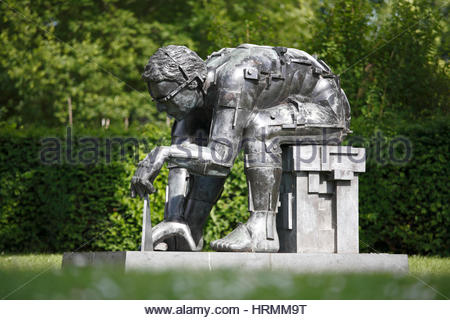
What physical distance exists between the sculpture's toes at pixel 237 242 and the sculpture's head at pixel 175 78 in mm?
1087

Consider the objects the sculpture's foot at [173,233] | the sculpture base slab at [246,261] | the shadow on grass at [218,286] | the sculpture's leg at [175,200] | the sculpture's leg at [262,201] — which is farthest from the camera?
the sculpture's leg at [175,200]

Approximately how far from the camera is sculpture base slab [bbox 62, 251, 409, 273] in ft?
13.3

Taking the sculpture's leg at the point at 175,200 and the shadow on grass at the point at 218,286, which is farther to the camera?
the sculpture's leg at the point at 175,200

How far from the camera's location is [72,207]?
28.3ft

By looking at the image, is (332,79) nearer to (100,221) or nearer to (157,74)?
(157,74)

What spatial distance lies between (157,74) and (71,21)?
36.1 feet

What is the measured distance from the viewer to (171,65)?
14.9 ft

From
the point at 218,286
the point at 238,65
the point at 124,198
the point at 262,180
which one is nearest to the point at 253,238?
the point at 262,180

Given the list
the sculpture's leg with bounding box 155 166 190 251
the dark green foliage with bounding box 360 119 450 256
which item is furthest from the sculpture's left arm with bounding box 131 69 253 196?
the dark green foliage with bounding box 360 119 450 256

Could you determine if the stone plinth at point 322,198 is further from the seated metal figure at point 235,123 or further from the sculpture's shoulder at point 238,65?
the sculpture's shoulder at point 238,65

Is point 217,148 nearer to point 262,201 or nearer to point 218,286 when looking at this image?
point 262,201

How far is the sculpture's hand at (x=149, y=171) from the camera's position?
4246mm

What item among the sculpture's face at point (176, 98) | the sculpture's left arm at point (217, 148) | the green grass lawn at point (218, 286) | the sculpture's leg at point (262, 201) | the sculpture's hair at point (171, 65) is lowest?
the green grass lawn at point (218, 286)

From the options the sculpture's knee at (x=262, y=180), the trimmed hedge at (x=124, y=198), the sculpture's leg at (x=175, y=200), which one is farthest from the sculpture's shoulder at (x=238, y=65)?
the trimmed hedge at (x=124, y=198)
